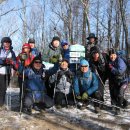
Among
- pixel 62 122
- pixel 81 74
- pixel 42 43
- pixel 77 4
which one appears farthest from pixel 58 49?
pixel 42 43

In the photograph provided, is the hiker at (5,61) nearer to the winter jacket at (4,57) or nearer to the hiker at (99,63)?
the winter jacket at (4,57)

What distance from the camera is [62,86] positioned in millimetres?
8031

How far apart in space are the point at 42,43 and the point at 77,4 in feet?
37.1

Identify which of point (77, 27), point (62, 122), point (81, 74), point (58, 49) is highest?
point (77, 27)

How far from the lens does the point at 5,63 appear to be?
7.89m

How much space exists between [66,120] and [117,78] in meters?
1.67

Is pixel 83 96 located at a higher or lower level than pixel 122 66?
lower

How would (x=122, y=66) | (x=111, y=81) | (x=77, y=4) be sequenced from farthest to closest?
(x=77, y=4) → (x=111, y=81) → (x=122, y=66)

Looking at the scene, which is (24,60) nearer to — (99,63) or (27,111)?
(27,111)

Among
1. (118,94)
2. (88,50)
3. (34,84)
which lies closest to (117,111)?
(118,94)

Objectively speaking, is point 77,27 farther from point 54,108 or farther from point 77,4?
point 54,108

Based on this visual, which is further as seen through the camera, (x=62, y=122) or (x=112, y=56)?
(x=112, y=56)

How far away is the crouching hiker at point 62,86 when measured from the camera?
26.2 ft

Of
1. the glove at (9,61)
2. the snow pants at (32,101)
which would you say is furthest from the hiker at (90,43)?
the glove at (9,61)
